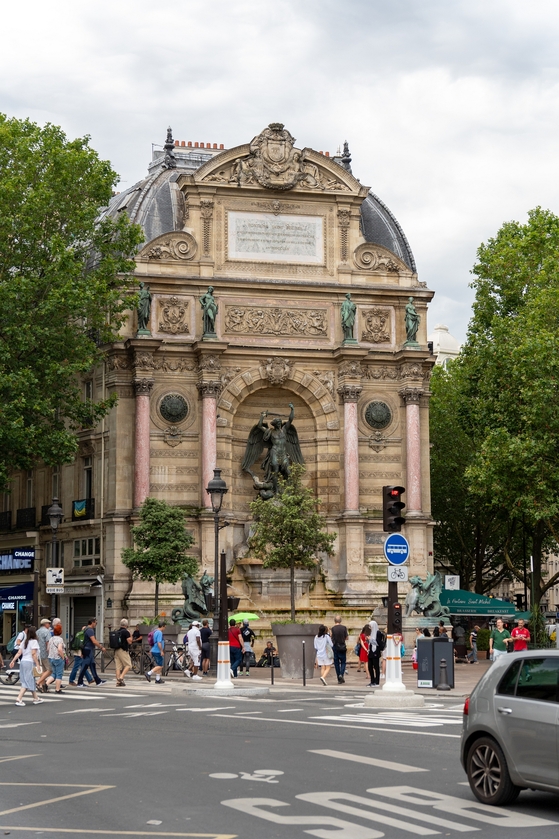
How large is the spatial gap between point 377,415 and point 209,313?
7.80 metres

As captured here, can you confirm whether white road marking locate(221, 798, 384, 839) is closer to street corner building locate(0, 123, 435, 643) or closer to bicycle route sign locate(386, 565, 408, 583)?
bicycle route sign locate(386, 565, 408, 583)

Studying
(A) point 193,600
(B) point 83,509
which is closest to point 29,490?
(B) point 83,509

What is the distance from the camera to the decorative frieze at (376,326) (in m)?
51.2

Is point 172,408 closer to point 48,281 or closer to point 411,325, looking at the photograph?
point 48,281

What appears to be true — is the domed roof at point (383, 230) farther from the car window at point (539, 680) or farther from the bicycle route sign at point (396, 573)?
the car window at point (539, 680)

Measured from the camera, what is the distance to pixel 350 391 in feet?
164

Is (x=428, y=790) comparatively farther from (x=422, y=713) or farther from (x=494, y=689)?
(x=422, y=713)

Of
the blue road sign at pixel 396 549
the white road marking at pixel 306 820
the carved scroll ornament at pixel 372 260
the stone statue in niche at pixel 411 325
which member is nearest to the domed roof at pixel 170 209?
the carved scroll ornament at pixel 372 260

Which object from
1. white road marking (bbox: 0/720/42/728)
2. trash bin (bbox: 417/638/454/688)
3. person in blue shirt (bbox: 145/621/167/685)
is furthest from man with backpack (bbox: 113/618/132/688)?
white road marking (bbox: 0/720/42/728)

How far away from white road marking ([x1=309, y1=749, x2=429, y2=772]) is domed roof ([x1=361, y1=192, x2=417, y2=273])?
3872 centimetres

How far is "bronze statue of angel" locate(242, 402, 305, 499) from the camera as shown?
1959 inches

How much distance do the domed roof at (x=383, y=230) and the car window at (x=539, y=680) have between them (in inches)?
1662

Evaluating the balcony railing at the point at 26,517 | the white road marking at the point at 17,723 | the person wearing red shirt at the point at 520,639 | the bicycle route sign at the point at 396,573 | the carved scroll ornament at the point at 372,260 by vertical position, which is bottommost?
the white road marking at the point at 17,723

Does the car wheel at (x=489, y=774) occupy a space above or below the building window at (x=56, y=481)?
below
